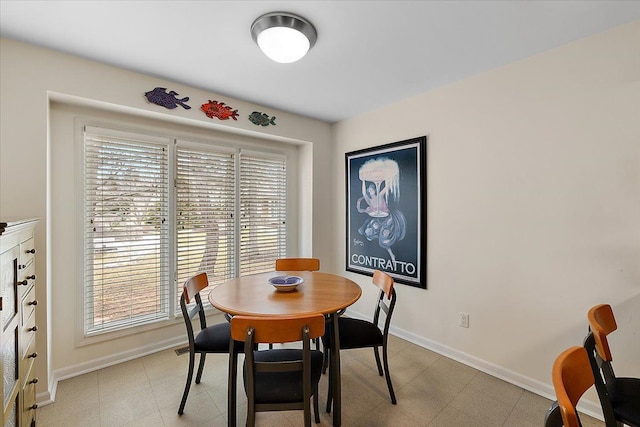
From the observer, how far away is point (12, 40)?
1905mm

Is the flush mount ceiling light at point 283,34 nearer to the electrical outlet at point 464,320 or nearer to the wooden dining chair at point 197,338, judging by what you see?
the wooden dining chair at point 197,338

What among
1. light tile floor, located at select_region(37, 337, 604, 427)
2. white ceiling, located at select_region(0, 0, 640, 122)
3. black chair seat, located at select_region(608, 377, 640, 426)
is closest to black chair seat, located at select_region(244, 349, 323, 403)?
light tile floor, located at select_region(37, 337, 604, 427)

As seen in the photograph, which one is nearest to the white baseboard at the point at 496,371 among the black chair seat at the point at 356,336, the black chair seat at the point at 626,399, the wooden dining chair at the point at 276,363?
the black chair seat at the point at 626,399

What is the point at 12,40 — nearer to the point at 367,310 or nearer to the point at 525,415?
the point at 367,310

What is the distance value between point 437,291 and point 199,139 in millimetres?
2902

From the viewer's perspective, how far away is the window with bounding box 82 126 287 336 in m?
2.45

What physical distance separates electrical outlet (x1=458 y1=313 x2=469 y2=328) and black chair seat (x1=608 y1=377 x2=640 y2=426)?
3.69 feet

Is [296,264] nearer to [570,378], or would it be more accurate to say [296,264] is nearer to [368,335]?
[368,335]

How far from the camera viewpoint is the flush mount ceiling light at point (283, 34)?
170 centimetres

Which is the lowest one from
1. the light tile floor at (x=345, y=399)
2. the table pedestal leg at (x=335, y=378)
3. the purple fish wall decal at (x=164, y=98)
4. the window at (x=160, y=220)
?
the light tile floor at (x=345, y=399)

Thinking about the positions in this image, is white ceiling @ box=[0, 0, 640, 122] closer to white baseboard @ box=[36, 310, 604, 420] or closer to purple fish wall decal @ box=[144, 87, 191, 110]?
purple fish wall decal @ box=[144, 87, 191, 110]

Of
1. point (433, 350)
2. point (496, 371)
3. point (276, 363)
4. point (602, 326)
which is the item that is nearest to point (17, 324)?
point (276, 363)

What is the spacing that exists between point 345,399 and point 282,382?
0.80 meters

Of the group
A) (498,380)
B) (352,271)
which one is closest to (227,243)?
(352,271)
